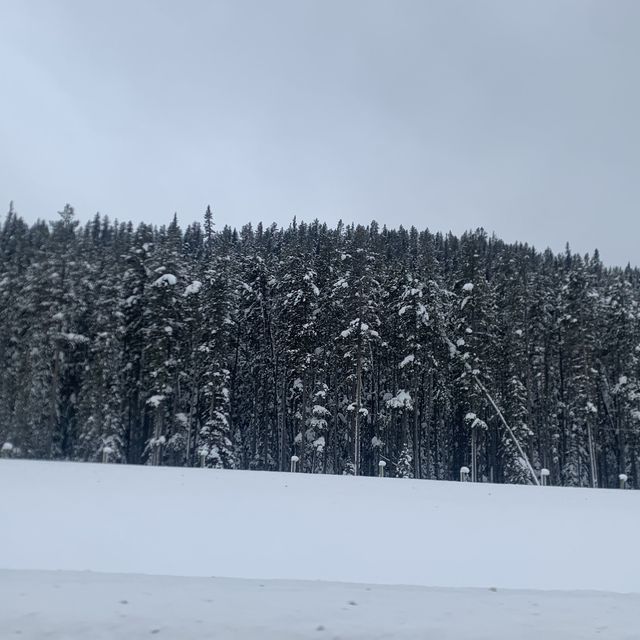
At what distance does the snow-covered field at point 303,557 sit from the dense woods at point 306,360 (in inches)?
771

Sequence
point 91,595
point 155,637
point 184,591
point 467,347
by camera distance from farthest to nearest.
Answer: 1. point 467,347
2. point 184,591
3. point 91,595
4. point 155,637

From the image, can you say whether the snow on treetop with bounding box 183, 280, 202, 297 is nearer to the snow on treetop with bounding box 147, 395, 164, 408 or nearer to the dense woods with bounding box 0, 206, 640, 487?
the dense woods with bounding box 0, 206, 640, 487

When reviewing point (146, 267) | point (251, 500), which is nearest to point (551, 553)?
point (251, 500)

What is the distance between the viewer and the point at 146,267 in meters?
40.2

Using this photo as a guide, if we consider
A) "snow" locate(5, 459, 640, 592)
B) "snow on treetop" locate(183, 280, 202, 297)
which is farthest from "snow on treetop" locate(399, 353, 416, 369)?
"snow" locate(5, 459, 640, 592)

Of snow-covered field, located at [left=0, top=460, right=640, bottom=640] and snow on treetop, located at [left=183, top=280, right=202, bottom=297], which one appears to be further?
snow on treetop, located at [left=183, top=280, right=202, bottom=297]

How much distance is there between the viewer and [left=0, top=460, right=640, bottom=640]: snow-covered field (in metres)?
6.81

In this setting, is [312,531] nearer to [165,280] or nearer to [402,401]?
[165,280]

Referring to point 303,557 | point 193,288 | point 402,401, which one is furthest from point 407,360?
point 303,557

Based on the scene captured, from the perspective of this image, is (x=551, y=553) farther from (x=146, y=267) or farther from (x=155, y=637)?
(x=146, y=267)

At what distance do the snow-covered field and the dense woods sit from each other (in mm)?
19583

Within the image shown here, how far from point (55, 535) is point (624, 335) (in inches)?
1884

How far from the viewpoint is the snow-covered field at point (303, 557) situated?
22.4ft

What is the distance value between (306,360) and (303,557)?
30.1 metres
